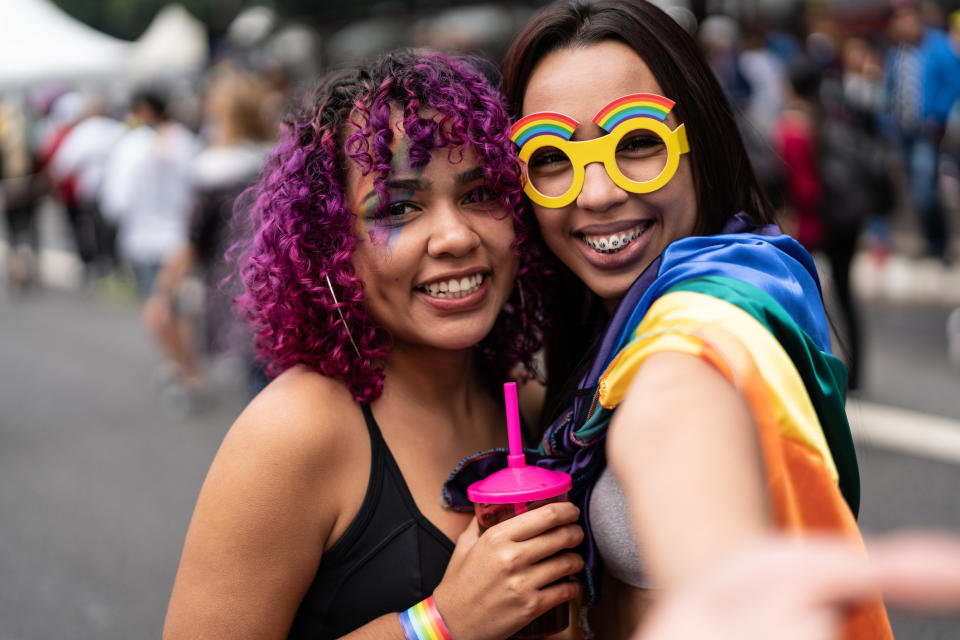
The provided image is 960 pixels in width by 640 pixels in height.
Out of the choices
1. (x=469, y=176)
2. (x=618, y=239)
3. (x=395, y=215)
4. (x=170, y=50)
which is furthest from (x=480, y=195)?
(x=170, y=50)

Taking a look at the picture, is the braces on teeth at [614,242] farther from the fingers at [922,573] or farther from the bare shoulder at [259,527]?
the fingers at [922,573]

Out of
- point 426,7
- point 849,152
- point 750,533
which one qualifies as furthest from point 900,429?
point 426,7

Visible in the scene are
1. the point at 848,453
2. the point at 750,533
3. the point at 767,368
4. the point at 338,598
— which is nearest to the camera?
the point at 750,533

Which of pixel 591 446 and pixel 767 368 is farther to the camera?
pixel 591 446

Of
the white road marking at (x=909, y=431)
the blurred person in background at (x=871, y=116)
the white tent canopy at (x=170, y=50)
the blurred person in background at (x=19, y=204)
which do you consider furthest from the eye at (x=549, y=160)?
the white tent canopy at (x=170, y=50)

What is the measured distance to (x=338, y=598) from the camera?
1.67m

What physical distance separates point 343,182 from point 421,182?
0.17 metres

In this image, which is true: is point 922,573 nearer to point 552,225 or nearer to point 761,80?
point 552,225

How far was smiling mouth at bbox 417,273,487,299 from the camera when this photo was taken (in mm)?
1745

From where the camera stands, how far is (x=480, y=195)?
5.82ft

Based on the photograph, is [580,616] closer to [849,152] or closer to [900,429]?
[900,429]

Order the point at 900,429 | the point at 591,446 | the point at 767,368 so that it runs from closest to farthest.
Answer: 1. the point at 767,368
2. the point at 591,446
3. the point at 900,429

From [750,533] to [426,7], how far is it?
15.5 m

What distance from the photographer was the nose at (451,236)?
1.69m
